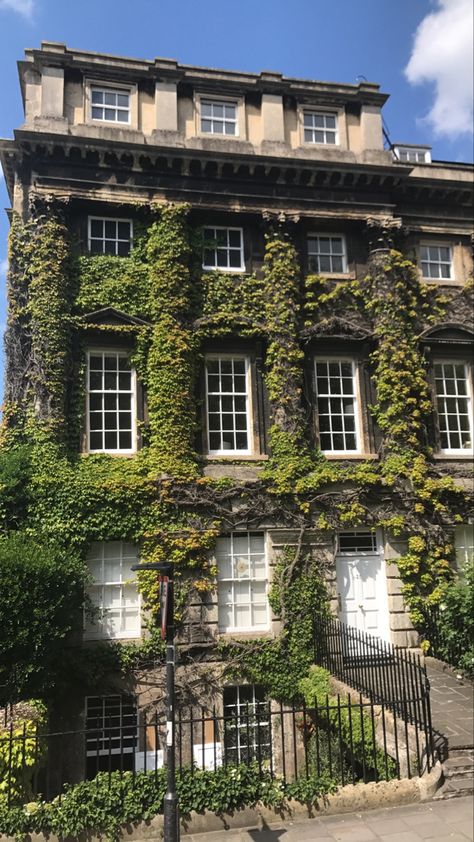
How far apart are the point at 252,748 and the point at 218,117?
16622 mm

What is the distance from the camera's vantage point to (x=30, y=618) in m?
11.3

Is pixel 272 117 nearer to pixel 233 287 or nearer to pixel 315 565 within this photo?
pixel 233 287

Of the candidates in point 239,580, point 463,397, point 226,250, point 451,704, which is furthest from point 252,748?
point 226,250

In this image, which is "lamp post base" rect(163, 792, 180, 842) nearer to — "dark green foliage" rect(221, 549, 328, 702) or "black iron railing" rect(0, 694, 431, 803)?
"black iron railing" rect(0, 694, 431, 803)

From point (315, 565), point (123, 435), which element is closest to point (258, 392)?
point (123, 435)

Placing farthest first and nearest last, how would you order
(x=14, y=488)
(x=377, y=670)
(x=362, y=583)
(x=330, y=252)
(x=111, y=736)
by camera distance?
(x=330, y=252), (x=362, y=583), (x=14, y=488), (x=111, y=736), (x=377, y=670)

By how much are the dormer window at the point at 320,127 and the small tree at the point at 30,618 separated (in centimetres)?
1397

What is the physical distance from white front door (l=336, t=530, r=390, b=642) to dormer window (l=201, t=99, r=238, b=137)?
465 inches

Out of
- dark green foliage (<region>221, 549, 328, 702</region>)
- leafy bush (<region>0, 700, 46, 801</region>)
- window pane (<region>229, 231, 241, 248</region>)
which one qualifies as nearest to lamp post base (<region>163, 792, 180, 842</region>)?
leafy bush (<region>0, 700, 46, 801</region>)

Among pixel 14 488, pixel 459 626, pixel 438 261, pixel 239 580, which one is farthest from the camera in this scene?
pixel 438 261

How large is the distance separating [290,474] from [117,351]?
546 centimetres

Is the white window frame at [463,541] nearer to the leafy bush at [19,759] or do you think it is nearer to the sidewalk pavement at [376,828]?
the sidewalk pavement at [376,828]

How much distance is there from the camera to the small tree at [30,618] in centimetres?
1110

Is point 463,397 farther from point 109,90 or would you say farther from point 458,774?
point 109,90
